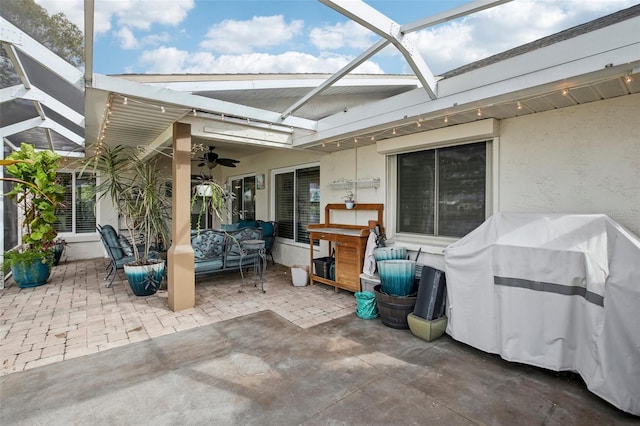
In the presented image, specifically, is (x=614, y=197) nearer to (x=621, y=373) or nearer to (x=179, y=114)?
(x=621, y=373)

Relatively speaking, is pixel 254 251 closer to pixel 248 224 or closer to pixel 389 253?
pixel 248 224

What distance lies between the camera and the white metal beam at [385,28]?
7.29 ft

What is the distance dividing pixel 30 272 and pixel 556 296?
7.44 metres

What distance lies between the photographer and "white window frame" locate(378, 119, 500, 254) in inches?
149

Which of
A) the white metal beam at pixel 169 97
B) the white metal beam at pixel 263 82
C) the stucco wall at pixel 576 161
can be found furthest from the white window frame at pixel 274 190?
the stucco wall at pixel 576 161

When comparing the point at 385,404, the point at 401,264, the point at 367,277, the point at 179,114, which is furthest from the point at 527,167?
the point at 179,114

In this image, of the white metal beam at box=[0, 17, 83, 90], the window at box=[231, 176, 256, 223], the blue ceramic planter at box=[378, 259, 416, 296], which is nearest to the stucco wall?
the blue ceramic planter at box=[378, 259, 416, 296]

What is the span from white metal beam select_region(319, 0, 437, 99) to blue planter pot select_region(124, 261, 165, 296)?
14.2 ft

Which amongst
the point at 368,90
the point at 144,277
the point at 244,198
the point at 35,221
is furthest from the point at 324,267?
the point at 35,221

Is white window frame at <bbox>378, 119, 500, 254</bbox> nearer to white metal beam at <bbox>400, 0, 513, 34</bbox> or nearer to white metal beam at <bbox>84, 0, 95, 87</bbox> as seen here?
white metal beam at <bbox>400, 0, 513, 34</bbox>

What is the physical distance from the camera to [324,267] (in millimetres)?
5363

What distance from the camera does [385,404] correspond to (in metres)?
2.32

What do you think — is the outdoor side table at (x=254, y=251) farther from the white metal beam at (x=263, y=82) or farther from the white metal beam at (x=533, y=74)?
the white metal beam at (x=533, y=74)

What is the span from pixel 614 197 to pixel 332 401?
3221 millimetres
